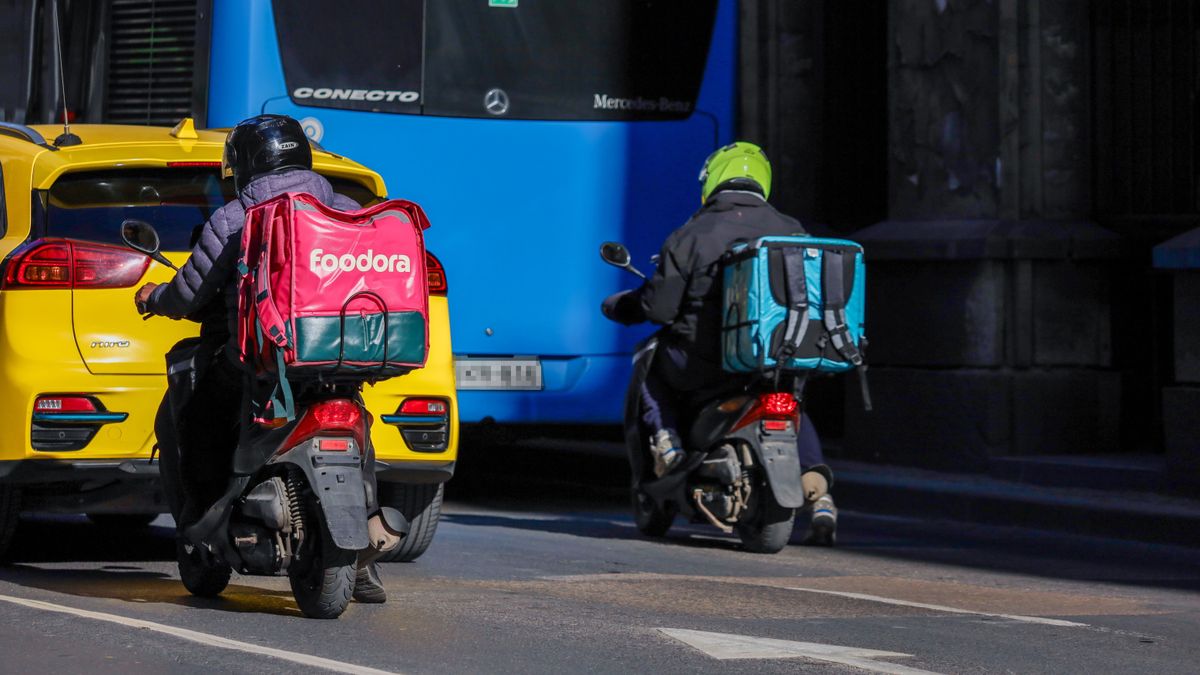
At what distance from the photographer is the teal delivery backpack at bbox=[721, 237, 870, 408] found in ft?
29.3

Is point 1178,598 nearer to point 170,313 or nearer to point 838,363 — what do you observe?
point 838,363

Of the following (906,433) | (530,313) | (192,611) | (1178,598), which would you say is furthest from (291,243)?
(906,433)

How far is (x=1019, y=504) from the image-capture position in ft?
36.6

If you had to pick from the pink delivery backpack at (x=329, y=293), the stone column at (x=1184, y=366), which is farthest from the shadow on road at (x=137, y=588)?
the stone column at (x=1184, y=366)

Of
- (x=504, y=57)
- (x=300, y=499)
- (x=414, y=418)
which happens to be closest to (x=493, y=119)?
(x=504, y=57)

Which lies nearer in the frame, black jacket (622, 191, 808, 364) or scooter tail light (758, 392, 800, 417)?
scooter tail light (758, 392, 800, 417)

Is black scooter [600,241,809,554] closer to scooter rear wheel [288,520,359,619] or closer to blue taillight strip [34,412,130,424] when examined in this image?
blue taillight strip [34,412,130,424]

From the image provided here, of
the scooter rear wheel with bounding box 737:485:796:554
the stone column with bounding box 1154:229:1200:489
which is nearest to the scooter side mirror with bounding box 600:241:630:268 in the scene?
the scooter rear wheel with bounding box 737:485:796:554

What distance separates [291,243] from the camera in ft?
20.6

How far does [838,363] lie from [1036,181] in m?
4.35

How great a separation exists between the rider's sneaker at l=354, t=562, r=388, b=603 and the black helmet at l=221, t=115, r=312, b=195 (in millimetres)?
1244

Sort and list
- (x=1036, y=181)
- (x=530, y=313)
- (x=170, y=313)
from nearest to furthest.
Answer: (x=170, y=313)
(x=530, y=313)
(x=1036, y=181)

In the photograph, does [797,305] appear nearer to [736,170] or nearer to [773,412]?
[773,412]

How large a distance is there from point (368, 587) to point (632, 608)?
0.85 metres
